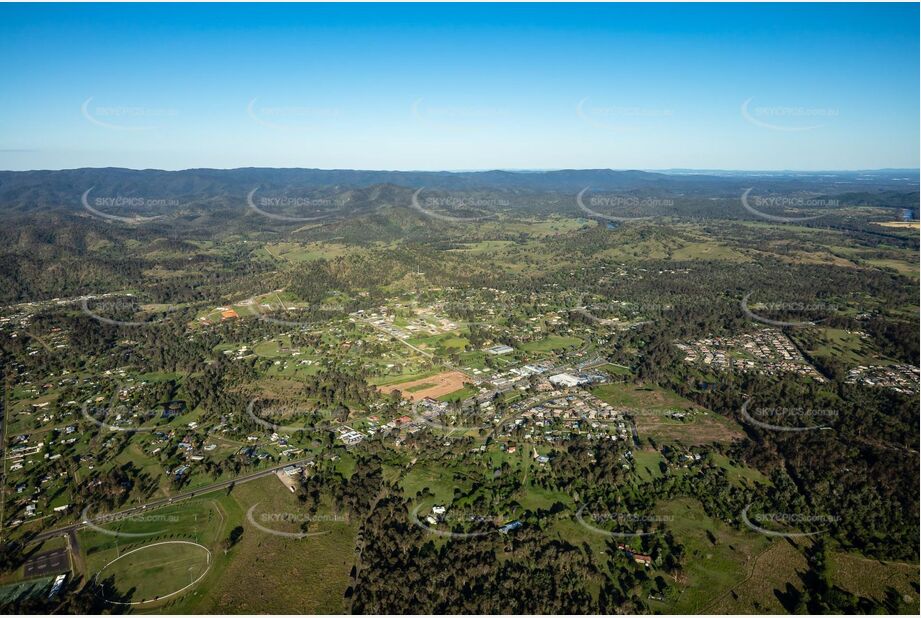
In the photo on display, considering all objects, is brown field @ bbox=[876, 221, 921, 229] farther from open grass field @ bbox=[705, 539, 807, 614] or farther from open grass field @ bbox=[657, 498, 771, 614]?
open grass field @ bbox=[705, 539, 807, 614]

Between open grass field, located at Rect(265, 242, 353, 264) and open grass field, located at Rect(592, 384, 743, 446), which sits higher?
open grass field, located at Rect(265, 242, 353, 264)

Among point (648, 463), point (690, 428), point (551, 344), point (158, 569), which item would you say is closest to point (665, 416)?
point (690, 428)

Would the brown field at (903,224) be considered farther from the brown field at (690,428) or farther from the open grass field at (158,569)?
the open grass field at (158,569)

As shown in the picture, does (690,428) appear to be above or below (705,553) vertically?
above

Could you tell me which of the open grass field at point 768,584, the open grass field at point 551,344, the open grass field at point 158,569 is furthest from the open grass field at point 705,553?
the open grass field at point 551,344

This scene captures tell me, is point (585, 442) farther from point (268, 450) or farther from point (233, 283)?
point (233, 283)

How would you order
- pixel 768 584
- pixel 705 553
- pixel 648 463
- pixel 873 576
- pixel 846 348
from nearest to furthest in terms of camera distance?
1. pixel 768 584
2. pixel 873 576
3. pixel 705 553
4. pixel 648 463
5. pixel 846 348

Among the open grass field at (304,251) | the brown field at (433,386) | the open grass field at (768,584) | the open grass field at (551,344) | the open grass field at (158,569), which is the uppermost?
the open grass field at (304,251)

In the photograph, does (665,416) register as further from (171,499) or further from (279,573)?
(171,499)

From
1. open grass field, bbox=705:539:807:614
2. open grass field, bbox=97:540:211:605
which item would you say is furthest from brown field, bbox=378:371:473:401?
open grass field, bbox=705:539:807:614
